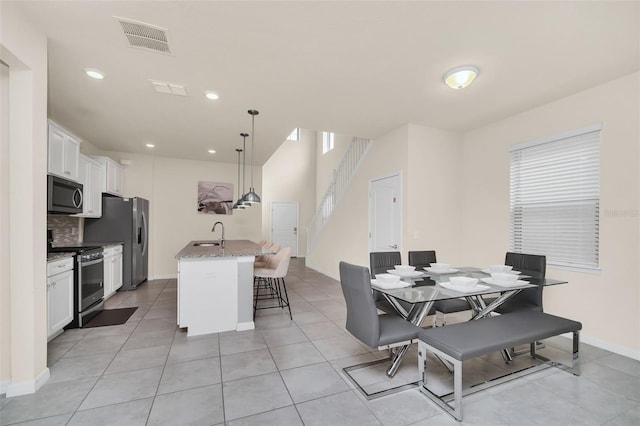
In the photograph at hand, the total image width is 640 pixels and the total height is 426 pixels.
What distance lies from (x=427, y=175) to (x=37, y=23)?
4.45 meters

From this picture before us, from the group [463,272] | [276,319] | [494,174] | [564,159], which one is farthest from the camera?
[494,174]

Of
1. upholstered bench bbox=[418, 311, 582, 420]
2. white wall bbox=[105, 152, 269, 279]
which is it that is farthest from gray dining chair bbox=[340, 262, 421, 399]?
white wall bbox=[105, 152, 269, 279]

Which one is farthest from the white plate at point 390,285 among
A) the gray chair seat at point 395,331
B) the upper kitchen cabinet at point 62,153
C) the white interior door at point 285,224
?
the white interior door at point 285,224

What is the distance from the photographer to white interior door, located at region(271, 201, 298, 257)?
376 inches

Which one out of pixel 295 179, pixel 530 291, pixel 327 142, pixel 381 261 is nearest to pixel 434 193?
pixel 381 261

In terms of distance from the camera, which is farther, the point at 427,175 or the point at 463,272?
the point at 427,175

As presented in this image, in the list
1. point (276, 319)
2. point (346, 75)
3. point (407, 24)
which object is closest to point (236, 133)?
point (346, 75)

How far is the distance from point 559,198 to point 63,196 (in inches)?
233

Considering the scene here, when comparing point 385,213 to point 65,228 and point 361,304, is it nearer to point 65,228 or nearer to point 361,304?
point 361,304

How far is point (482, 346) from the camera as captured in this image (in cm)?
193

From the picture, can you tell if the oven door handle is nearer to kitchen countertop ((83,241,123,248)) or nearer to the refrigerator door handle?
kitchen countertop ((83,241,123,248))

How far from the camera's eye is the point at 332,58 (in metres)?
2.56

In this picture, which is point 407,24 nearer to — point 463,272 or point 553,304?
point 463,272

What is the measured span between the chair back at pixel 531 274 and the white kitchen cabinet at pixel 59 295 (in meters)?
4.78
